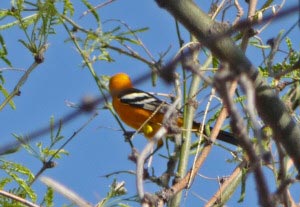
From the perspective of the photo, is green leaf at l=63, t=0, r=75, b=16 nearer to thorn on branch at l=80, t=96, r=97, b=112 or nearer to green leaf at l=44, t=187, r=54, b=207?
green leaf at l=44, t=187, r=54, b=207

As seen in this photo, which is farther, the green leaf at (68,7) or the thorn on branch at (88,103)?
the green leaf at (68,7)

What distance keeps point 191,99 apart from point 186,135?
4.6 inches

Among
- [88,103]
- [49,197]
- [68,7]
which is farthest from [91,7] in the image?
[88,103]

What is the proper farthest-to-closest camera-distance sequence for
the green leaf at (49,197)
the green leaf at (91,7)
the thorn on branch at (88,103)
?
1. the green leaf at (91,7)
2. the green leaf at (49,197)
3. the thorn on branch at (88,103)

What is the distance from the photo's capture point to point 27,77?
7.48 feet

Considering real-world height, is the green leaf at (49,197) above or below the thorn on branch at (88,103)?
above

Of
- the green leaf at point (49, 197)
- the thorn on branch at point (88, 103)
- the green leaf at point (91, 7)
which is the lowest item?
the thorn on branch at point (88, 103)

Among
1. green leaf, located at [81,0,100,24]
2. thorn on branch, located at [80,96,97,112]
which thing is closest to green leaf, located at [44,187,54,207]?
green leaf, located at [81,0,100,24]

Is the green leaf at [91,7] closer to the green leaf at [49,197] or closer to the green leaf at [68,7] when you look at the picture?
the green leaf at [68,7]

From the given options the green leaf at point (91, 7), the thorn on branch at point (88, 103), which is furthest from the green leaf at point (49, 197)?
the thorn on branch at point (88, 103)

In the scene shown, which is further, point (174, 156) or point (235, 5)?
point (235, 5)

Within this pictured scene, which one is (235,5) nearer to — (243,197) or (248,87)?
(243,197)

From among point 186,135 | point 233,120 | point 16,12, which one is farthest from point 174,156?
point 233,120

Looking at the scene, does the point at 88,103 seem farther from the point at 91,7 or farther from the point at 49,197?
the point at 91,7
